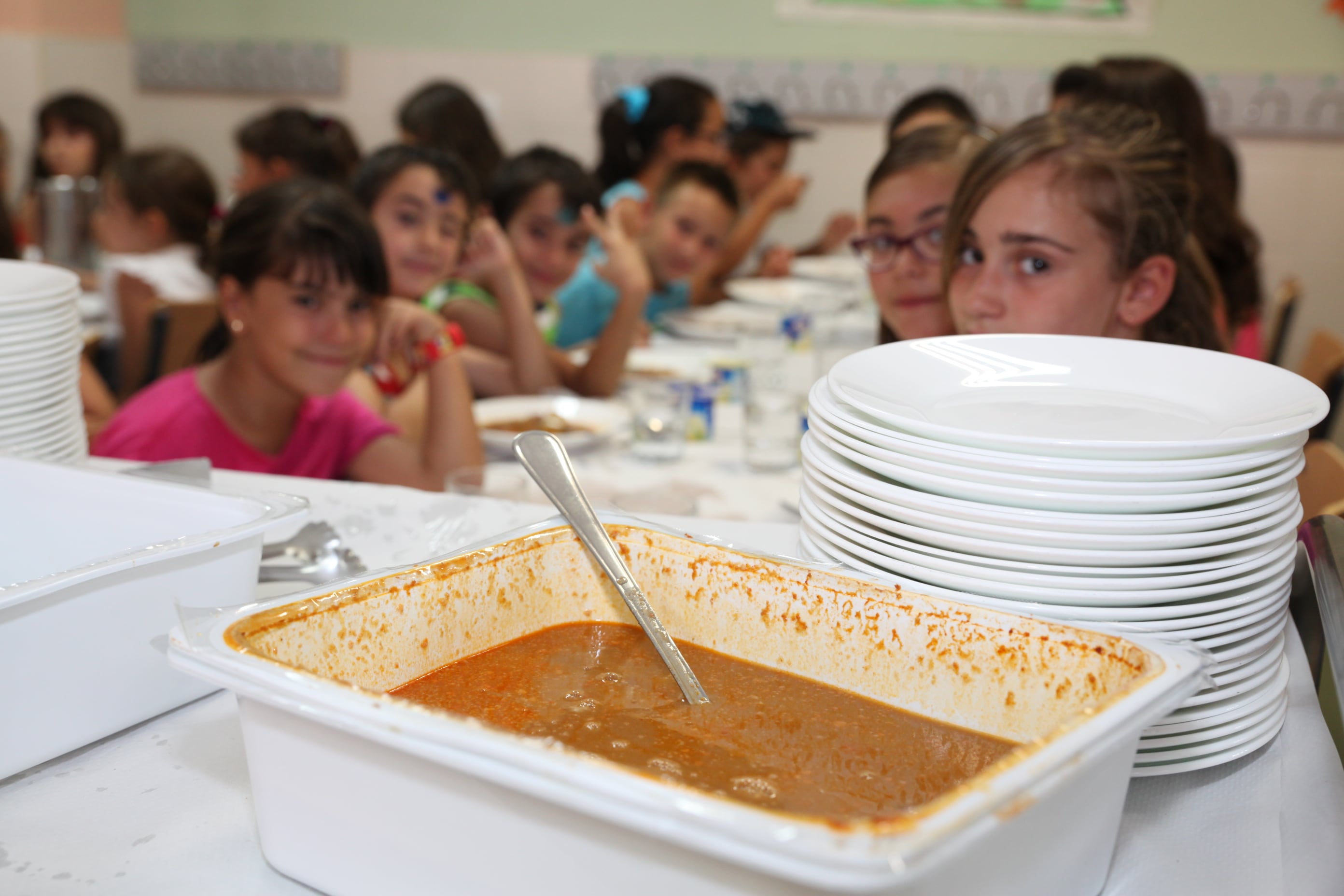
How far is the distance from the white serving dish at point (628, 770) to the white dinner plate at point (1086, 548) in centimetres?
5

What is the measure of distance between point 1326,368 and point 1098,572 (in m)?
2.40

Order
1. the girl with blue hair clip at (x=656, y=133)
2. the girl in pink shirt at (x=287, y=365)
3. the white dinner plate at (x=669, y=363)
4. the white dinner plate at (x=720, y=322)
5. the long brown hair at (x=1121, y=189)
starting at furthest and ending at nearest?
the girl with blue hair clip at (x=656, y=133), the white dinner plate at (x=720, y=322), the white dinner plate at (x=669, y=363), the girl in pink shirt at (x=287, y=365), the long brown hair at (x=1121, y=189)

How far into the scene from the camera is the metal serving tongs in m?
0.72

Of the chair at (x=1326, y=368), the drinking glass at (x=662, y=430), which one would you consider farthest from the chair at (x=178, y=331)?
the chair at (x=1326, y=368)

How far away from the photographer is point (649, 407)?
1929 millimetres

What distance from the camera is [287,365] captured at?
1.97 meters

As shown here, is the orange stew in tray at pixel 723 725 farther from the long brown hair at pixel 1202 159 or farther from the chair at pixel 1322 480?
the long brown hair at pixel 1202 159

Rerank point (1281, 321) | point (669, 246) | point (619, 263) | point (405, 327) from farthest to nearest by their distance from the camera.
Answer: point (669, 246) → point (1281, 321) → point (619, 263) → point (405, 327)

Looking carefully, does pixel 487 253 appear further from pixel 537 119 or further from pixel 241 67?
pixel 241 67

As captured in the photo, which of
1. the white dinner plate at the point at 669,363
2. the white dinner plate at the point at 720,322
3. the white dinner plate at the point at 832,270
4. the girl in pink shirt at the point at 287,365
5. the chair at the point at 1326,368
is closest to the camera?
the girl in pink shirt at the point at 287,365

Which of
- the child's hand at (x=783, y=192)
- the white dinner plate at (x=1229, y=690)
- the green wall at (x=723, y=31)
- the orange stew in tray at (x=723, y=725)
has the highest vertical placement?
the green wall at (x=723, y=31)

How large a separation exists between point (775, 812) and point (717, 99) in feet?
13.9

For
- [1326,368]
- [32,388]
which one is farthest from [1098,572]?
[1326,368]

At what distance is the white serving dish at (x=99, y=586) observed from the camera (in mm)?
664
